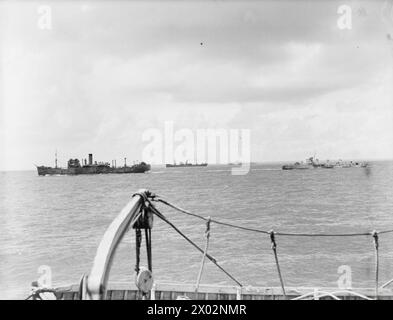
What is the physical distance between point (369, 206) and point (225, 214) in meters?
22.8

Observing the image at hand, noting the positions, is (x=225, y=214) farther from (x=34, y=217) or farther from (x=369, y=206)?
(x=34, y=217)

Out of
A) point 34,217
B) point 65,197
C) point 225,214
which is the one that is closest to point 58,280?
point 225,214

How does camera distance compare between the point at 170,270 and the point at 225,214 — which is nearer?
the point at 170,270

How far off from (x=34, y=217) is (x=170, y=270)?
37896mm
